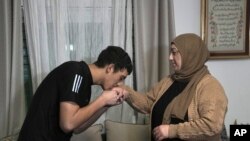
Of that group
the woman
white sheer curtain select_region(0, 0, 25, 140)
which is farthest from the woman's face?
white sheer curtain select_region(0, 0, 25, 140)

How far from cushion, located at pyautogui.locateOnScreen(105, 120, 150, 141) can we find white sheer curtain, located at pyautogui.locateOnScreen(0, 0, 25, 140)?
0.68 meters

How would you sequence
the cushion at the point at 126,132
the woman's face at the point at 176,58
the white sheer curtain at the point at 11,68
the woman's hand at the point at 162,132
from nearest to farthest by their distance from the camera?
the woman's hand at the point at 162,132, the woman's face at the point at 176,58, the white sheer curtain at the point at 11,68, the cushion at the point at 126,132

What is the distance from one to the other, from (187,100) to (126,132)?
2.47 feet

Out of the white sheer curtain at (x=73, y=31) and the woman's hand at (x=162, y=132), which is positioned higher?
the white sheer curtain at (x=73, y=31)

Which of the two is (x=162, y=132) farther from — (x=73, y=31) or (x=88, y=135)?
(x=73, y=31)

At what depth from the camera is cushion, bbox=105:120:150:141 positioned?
2.42 metres

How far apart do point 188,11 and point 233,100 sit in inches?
35.5

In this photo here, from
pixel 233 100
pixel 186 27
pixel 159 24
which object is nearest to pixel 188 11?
pixel 186 27

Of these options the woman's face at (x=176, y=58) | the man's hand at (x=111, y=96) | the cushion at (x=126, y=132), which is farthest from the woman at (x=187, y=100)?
the cushion at (x=126, y=132)

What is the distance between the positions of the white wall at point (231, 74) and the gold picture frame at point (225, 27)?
2.6 inches

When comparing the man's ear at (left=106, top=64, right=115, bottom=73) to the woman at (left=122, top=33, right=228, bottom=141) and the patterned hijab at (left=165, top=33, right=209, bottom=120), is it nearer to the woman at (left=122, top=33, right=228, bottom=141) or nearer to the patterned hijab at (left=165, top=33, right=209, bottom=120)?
the woman at (left=122, top=33, right=228, bottom=141)

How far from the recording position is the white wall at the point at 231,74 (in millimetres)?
2695

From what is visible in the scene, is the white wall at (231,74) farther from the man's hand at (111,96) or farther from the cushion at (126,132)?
the man's hand at (111,96)

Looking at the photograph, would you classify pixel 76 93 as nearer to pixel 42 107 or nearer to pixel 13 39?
pixel 42 107
